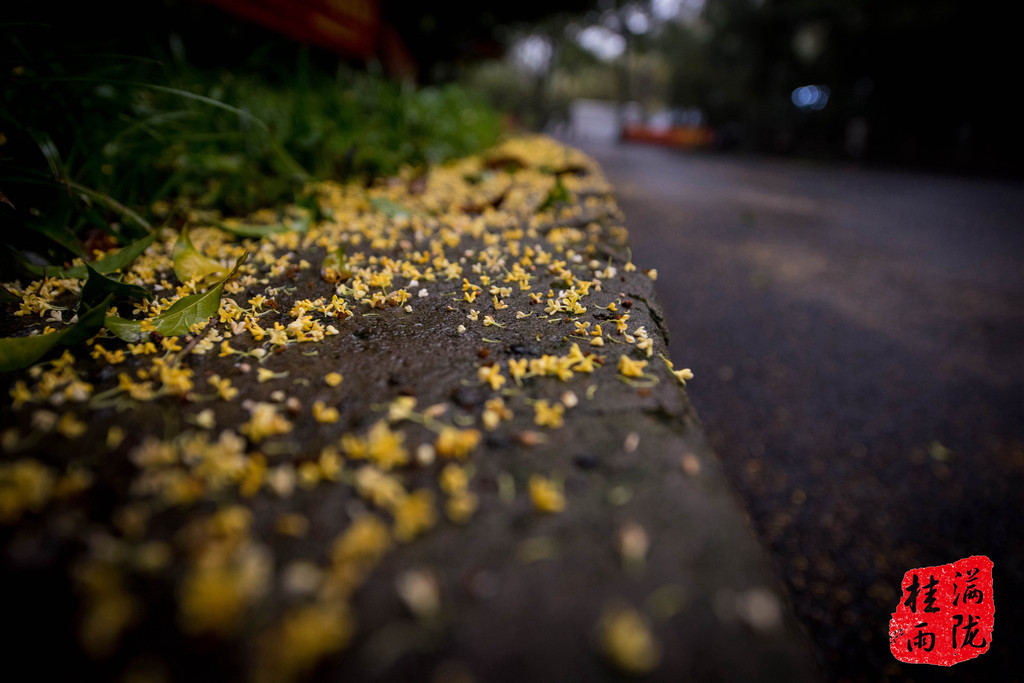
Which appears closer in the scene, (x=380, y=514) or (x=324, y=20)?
(x=380, y=514)

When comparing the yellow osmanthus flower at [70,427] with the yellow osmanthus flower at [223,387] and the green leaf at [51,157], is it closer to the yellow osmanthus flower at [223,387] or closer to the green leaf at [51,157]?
the yellow osmanthus flower at [223,387]

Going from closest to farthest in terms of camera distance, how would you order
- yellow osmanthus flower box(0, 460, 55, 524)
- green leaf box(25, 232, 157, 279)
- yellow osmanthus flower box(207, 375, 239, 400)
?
yellow osmanthus flower box(0, 460, 55, 524) → yellow osmanthus flower box(207, 375, 239, 400) → green leaf box(25, 232, 157, 279)

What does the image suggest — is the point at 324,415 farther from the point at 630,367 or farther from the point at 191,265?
the point at 191,265

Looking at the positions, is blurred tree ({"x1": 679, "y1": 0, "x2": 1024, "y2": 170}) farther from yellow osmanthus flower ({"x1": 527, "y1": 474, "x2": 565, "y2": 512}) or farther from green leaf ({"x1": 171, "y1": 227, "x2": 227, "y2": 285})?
green leaf ({"x1": 171, "y1": 227, "x2": 227, "y2": 285})

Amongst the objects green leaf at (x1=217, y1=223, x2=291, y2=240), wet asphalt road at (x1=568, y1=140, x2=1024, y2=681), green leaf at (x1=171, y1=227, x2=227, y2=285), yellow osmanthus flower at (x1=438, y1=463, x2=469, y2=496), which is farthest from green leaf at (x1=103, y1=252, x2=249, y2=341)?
wet asphalt road at (x1=568, y1=140, x2=1024, y2=681)

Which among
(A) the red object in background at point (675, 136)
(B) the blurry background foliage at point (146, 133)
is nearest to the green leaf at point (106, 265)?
(B) the blurry background foliage at point (146, 133)

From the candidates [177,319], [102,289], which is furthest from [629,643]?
[102,289]
